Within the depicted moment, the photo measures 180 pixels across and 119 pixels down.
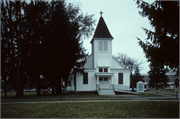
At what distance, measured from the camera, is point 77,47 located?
95.9 feet

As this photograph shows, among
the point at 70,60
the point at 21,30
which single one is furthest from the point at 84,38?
the point at 21,30

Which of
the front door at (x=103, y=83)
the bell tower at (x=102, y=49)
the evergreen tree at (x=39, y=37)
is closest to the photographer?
the evergreen tree at (x=39, y=37)

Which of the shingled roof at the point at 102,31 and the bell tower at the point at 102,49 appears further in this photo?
the shingled roof at the point at 102,31

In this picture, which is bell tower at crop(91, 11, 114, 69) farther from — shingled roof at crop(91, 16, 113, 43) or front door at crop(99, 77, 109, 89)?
front door at crop(99, 77, 109, 89)

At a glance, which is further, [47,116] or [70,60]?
[70,60]

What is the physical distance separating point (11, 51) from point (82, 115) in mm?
19315

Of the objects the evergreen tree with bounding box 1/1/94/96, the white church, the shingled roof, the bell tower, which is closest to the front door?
the white church

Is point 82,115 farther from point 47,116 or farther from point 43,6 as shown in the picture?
point 43,6

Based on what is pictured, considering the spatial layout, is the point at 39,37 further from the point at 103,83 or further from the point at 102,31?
the point at 103,83

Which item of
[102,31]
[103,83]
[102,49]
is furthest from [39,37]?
[103,83]

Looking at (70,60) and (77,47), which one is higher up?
(77,47)

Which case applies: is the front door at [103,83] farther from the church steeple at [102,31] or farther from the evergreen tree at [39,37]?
the church steeple at [102,31]

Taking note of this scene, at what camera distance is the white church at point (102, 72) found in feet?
108

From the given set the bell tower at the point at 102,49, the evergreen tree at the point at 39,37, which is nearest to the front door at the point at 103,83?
the bell tower at the point at 102,49
